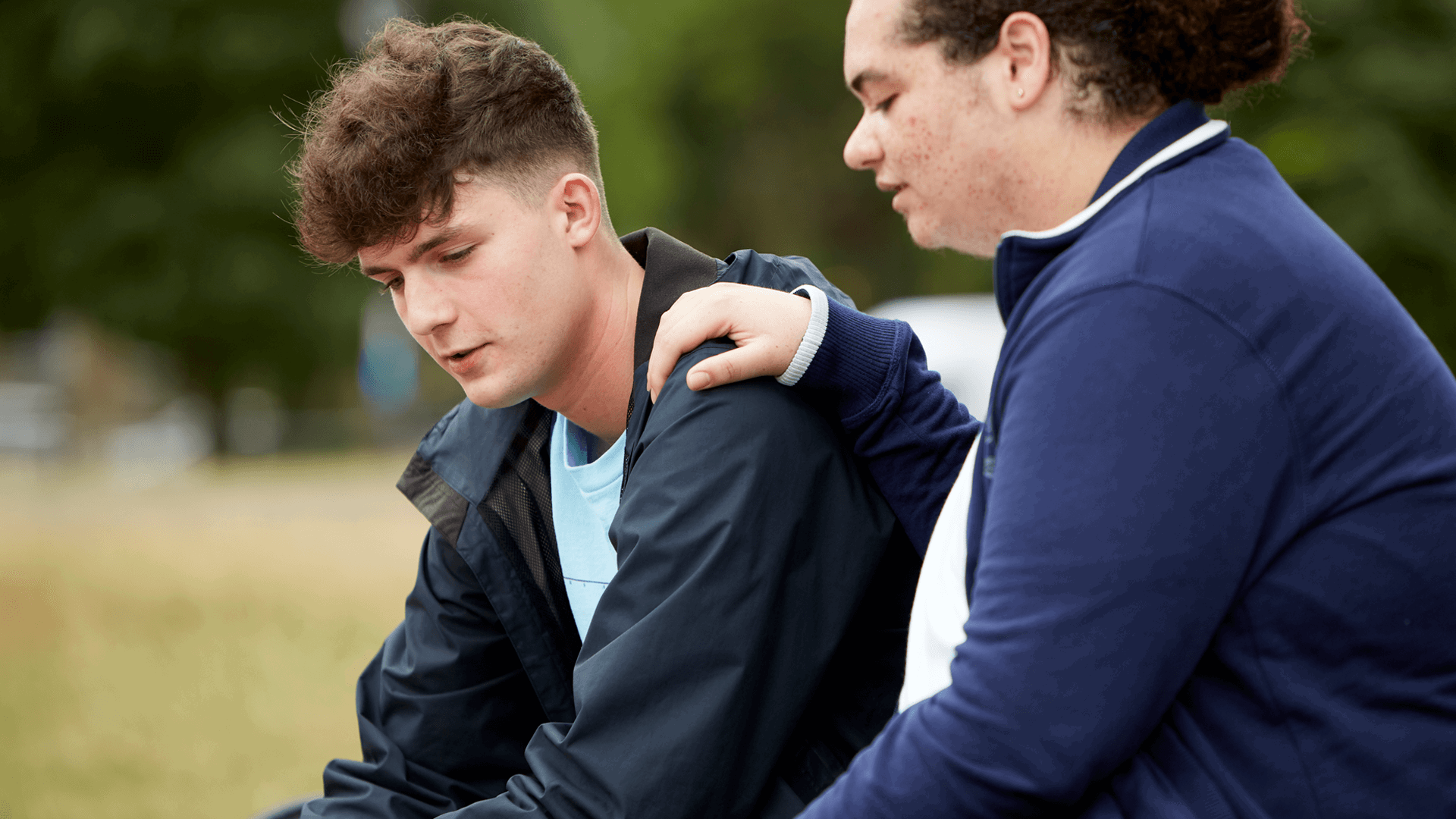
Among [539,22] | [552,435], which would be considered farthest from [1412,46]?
[539,22]

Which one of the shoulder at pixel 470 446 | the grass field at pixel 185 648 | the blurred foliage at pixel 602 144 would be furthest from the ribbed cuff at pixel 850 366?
the blurred foliage at pixel 602 144

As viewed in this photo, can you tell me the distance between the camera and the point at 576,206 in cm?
231

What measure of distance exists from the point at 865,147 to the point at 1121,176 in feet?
1.02

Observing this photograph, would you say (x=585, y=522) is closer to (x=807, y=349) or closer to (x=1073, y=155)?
(x=807, y=349)

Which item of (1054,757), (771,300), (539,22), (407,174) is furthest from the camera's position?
(539,22)

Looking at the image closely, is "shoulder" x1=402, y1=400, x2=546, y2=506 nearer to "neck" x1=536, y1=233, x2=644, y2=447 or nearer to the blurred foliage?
"neck" x1=536, y1=233, x2=644, y2=447

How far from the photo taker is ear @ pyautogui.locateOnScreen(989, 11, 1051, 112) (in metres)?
1.40

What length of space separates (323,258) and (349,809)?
96cm

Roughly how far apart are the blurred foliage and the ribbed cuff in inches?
423

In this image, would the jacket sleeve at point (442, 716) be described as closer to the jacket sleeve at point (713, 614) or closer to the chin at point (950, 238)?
the jacket sleeve at point (713, 614)

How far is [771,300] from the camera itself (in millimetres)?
1858

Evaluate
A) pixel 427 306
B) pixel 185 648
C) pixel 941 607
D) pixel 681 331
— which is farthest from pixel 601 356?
pixel 185 648

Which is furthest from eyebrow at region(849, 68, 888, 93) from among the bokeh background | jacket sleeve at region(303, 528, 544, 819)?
jacket sleeve at region(303, 528, 544, 819)

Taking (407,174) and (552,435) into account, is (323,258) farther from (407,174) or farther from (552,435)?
(552,435)
